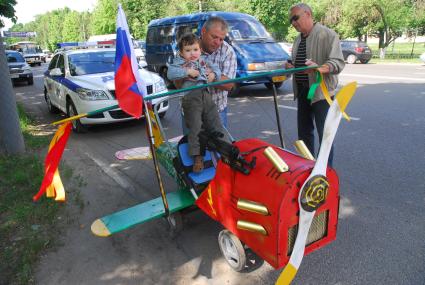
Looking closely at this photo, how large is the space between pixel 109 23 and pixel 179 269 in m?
61.6

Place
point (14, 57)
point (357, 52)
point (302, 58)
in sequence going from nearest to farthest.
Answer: point (302, 58) < point (14, 57) < point (357, 52)

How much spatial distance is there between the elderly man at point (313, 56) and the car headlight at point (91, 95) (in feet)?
14.1

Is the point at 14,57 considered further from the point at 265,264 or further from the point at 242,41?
the point at 265,264

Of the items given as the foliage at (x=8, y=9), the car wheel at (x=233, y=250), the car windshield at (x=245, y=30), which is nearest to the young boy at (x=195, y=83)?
the car wheel at (x=233, y=250)

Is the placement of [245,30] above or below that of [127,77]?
above

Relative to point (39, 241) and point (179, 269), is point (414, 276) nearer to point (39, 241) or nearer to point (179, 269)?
point (179, 269)

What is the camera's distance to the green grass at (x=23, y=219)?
3014mm

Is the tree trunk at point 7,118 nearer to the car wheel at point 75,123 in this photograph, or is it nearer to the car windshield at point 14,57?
the car wheel at point 75,123

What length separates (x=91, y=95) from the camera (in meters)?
6.96

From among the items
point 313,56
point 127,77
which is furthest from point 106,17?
point 127,77

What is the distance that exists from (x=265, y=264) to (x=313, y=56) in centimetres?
220

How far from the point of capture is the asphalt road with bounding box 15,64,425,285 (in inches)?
111

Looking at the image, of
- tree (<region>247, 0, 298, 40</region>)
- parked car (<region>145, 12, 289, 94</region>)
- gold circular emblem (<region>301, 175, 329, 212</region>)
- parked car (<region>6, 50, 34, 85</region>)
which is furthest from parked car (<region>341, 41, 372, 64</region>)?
gold circular emblem (<region>301, 175, 329, 212</region>)

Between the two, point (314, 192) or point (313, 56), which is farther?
point (313, 56)
